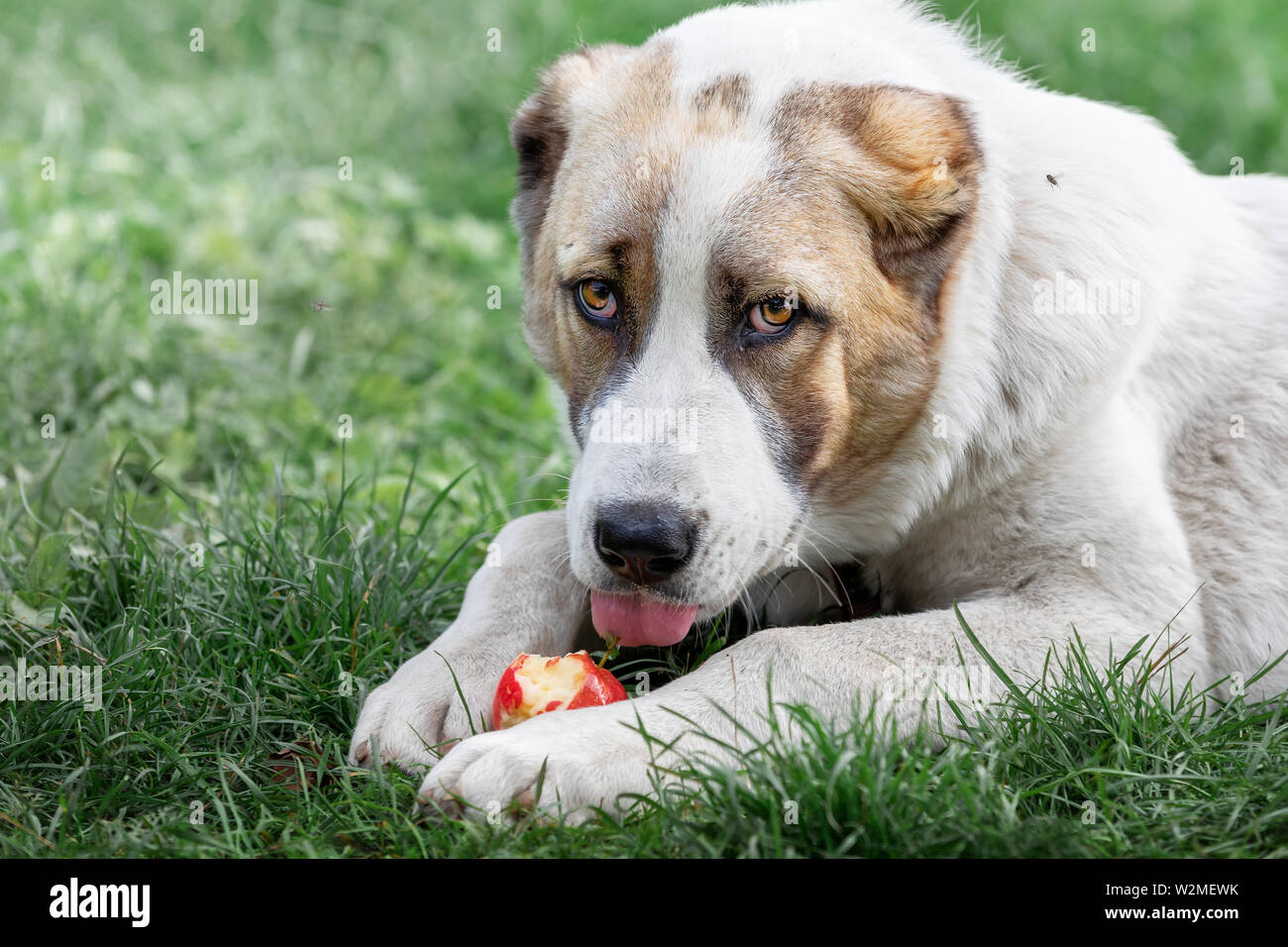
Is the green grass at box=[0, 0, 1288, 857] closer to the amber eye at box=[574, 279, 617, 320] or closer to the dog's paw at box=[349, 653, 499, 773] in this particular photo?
the dog's paw at box=[349, 653, 499, 773]

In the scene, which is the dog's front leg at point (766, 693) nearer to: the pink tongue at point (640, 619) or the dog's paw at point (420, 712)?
the pink tongue at point (640, 619)

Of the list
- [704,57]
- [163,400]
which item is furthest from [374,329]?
[704,57]

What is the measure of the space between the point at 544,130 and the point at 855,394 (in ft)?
A: 3.80

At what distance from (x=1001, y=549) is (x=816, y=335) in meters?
0.79

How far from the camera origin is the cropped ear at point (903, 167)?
132 inches

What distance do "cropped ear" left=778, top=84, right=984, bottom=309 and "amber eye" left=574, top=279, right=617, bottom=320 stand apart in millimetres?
605

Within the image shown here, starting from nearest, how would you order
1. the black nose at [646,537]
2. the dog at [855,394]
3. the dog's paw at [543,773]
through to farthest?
the dog's paw at [543,773] < the black nose at [646,537] < the dog at [855,394]

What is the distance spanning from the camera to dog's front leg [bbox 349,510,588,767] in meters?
3.37

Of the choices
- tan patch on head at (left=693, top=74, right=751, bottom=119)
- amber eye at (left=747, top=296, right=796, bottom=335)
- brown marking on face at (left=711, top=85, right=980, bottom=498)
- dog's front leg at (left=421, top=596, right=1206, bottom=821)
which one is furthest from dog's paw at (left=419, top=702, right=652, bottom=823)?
tan patch on head at (left=693, top=74, right=751, bottom=119)

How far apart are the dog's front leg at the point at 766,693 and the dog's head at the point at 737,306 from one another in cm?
22

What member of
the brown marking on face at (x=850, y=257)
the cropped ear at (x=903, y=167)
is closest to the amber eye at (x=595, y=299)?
the brown marking on face at (x=850, y=257)

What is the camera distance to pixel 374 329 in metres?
6.36

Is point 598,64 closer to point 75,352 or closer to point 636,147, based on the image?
point 636,147

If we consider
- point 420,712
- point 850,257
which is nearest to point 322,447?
point 420,712
